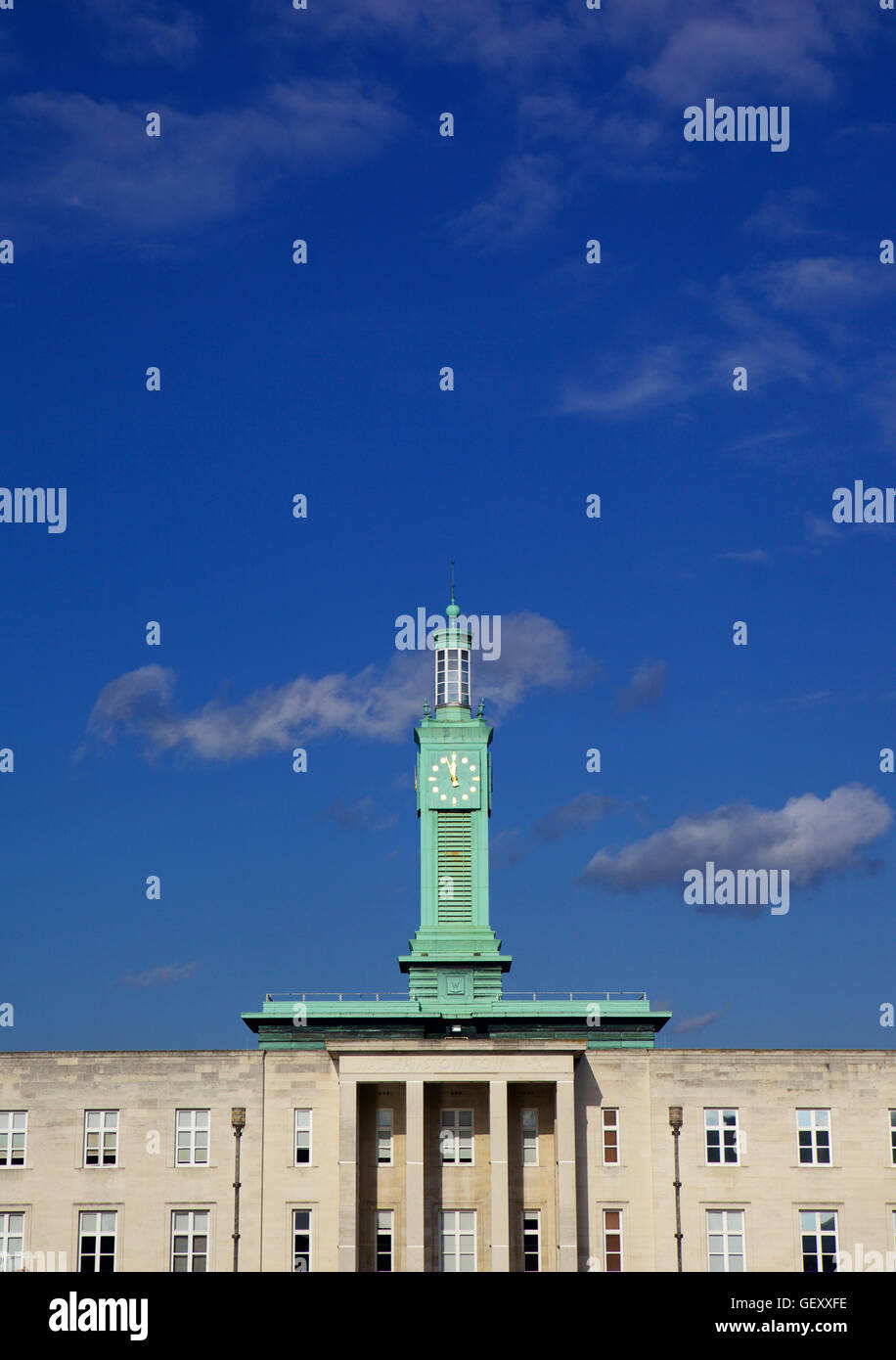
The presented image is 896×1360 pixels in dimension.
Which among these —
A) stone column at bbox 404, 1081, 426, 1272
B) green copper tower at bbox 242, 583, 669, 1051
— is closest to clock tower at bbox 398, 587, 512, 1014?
green copper tower at bbox 242, 583, 669, 1051

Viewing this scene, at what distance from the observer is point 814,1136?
5500 cm

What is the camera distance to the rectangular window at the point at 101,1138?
54.7 m

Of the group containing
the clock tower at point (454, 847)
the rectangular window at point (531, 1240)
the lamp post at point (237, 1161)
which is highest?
the clock tower at point (454, 847)

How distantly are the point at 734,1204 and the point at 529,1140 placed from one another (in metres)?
6.99

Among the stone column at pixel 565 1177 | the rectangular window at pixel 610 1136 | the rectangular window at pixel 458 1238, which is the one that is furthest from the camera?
the rectangular window at pixel 610 1136

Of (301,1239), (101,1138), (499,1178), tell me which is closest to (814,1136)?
(499,1178)

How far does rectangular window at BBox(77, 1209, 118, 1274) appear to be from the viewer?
5359cm

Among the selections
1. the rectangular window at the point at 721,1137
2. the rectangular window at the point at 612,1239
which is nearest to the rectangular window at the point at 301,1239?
the rectangular window at the point at 612,1239

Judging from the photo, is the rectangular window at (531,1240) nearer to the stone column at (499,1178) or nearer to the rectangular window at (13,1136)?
the stone column at (499,1178)

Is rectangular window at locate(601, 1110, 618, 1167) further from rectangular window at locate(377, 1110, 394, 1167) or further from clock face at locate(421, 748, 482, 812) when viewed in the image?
clock face at locate(421, 748, 482, 812)

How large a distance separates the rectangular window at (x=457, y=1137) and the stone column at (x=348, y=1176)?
10.3 ft

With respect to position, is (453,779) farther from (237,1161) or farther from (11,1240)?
(11,1240)
